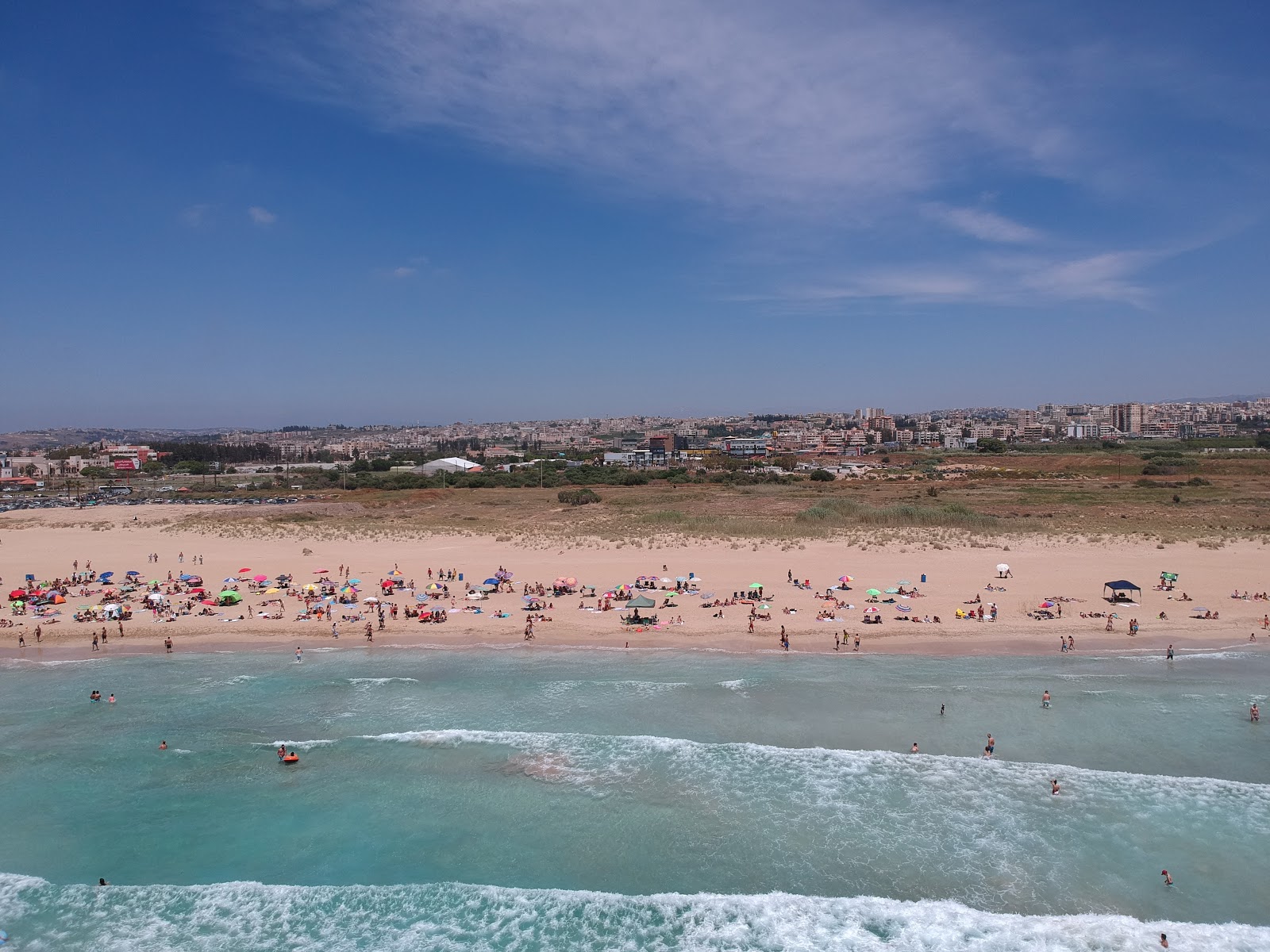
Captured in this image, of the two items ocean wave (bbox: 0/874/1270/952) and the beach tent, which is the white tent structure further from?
ocean wave (bbox: 0/874/1270/952)

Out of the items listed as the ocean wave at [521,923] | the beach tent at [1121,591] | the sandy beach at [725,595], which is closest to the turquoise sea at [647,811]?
the ocean wave at [521,923]

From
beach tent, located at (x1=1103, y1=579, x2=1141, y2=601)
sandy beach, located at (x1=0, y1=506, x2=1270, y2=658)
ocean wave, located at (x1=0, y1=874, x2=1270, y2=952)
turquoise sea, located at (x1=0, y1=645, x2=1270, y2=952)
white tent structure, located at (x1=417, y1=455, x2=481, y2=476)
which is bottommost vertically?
ocean wave, located at (x1=0, y1=874, x2=1270, y2=952)

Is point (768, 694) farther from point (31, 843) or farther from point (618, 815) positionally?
point (31, 843)

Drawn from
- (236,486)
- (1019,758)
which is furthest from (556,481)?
(1019,758)

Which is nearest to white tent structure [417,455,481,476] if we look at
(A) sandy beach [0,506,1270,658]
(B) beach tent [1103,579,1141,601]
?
(A) sandy beach [0,506,1270,658]

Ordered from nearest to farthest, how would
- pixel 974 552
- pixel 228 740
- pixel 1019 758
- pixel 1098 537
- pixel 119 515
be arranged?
1. pixel 1019 758
2. pixel 228 740
3. pixel 974 552
4. pixel 1098 537
5. pixel 119 515

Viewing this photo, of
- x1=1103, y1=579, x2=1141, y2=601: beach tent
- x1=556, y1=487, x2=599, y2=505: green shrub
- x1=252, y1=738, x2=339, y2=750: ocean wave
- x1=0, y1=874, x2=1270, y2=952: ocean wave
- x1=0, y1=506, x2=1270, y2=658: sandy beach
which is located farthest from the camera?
x1=556, y1=487, x2=599, y2=505: green shrub
